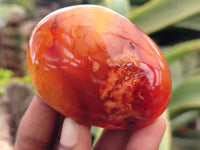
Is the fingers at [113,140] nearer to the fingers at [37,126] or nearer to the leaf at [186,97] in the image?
the fingers at [37,126]

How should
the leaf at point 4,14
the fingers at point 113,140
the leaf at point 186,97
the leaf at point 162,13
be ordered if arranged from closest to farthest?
the fingers at point 113,140 < the leaf at point 186,97 < the leaf at point 162,13 < the leaf at point 4,14

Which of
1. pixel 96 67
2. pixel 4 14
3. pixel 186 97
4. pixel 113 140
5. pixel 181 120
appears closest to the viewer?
pixel 96 67

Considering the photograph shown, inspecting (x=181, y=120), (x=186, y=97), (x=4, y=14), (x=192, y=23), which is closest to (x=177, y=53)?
(x=186, y=97)

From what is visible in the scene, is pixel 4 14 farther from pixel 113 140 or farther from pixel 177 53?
pixel 113 140

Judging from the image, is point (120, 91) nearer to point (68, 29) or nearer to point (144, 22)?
point (68, 29)

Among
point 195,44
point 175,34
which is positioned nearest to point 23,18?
point 175,34

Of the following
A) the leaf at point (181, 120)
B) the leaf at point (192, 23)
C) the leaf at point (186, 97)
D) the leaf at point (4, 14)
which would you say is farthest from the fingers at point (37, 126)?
the leaf at point (4, 14)
